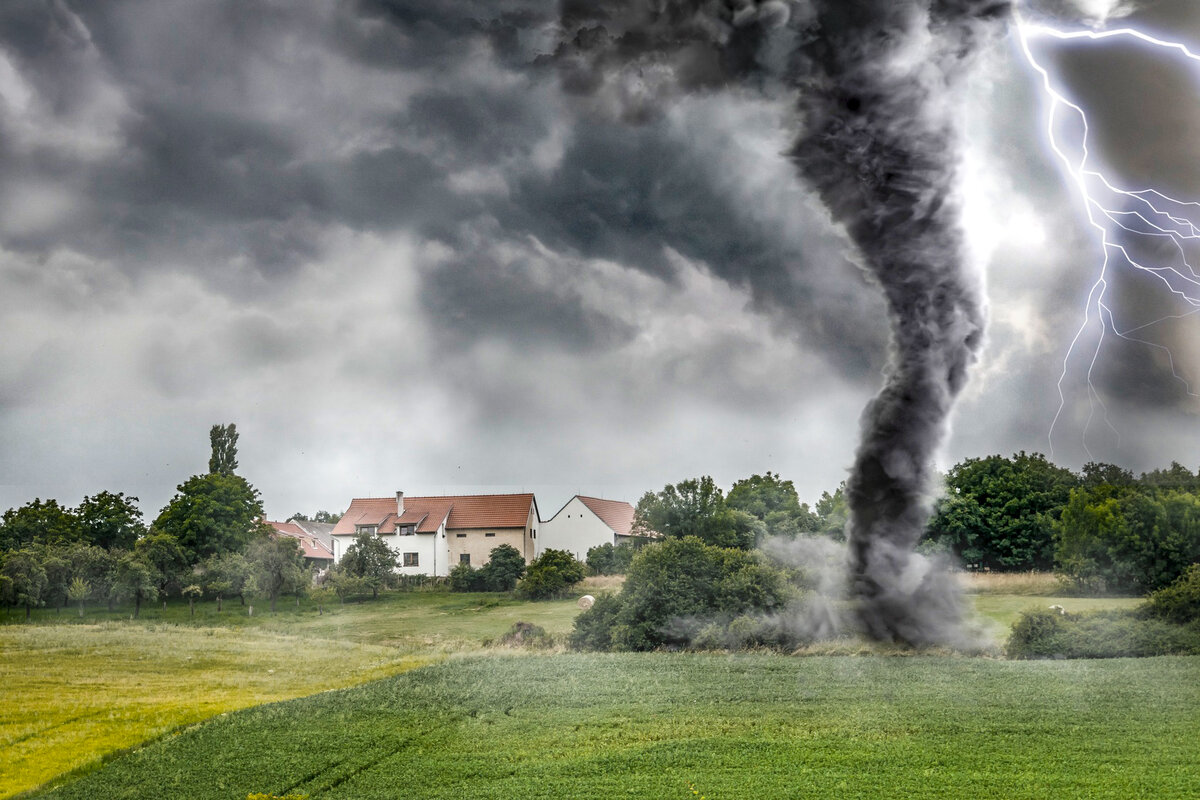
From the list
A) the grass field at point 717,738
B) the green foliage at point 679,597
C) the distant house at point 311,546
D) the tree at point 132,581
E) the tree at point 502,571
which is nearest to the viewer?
the grass field at point 717,738

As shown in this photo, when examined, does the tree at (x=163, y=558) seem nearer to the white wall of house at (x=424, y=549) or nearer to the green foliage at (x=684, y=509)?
the white wall of house at (x=424, y=549)

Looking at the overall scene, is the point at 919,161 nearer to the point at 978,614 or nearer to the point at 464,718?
the point at 978,614

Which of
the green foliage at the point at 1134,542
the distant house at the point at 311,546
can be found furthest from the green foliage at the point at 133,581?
the green foliage at the point at 1134,542

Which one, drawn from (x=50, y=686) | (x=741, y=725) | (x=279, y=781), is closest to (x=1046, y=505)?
(x=741, y=725)

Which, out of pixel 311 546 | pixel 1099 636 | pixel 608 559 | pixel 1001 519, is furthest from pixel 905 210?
pixel 311 546

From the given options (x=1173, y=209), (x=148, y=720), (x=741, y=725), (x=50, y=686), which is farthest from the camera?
(x=1173, y=209)

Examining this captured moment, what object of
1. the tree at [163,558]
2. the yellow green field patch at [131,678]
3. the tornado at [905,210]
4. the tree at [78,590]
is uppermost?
the tornado at [905,210]

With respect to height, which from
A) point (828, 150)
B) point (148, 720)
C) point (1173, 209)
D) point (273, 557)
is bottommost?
point (148, 720)
